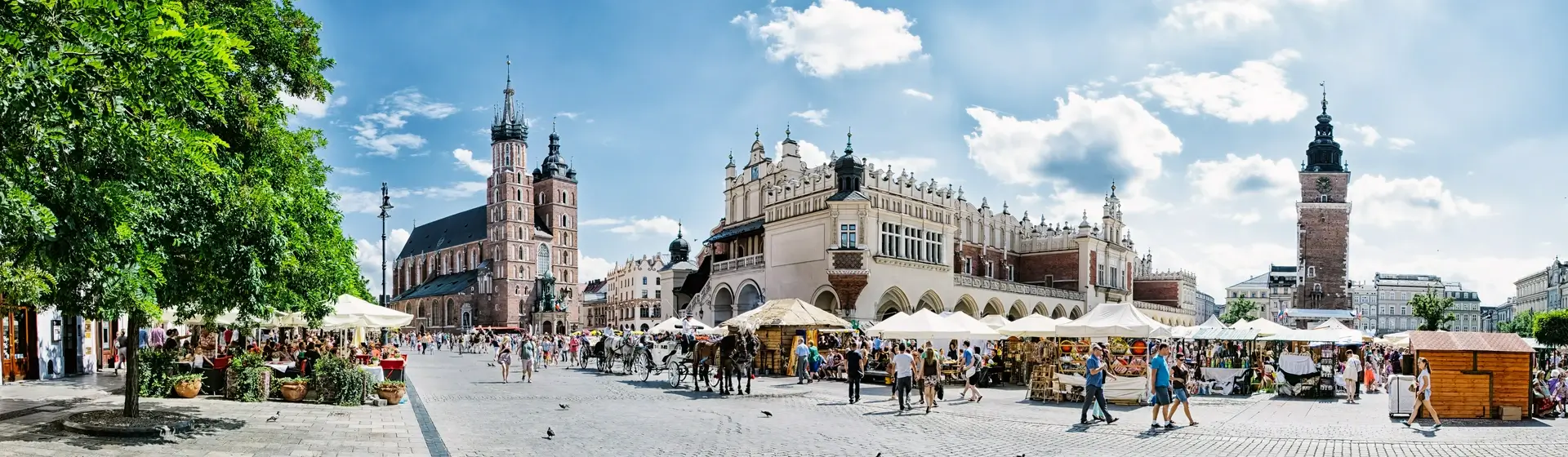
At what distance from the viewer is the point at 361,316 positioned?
68.4ft

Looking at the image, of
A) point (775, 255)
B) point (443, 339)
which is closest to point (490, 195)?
point (443, 339)

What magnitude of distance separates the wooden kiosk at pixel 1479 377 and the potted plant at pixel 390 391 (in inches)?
650

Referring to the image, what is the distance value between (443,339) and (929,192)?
45.1 meters

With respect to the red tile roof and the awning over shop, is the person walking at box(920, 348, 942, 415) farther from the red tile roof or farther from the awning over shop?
the awning over shop

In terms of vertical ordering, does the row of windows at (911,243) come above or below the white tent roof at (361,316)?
above

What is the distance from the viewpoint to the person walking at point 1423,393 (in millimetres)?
15578

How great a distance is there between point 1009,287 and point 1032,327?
83.6 ft

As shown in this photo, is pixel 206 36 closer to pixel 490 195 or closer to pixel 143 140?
pixel 143 140

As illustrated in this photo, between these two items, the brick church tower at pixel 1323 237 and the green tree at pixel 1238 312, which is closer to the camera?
the brick church tower at pixel 1323 237

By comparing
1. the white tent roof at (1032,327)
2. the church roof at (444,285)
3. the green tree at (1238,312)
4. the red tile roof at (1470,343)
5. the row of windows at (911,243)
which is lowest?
the green tree at (1238,312)

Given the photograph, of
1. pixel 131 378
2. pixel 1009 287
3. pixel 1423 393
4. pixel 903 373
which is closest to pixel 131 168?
pixel 131 378

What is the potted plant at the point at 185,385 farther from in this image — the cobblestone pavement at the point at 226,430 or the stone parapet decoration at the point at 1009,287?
the stone parapet decoration at the point at 1009,287

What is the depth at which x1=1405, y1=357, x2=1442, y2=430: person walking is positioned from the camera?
15.6 meters

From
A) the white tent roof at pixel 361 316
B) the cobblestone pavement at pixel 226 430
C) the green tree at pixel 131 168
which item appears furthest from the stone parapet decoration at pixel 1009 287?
the green tree at pixel 131 168
